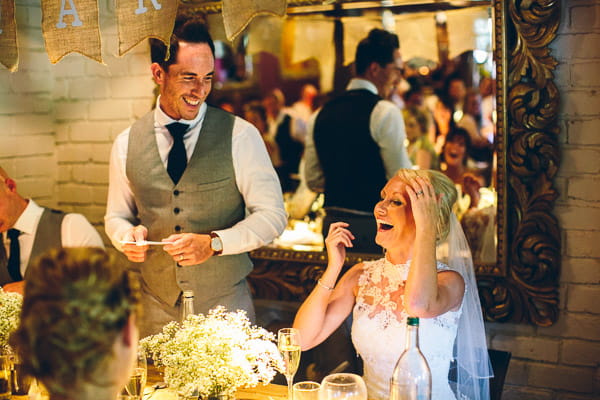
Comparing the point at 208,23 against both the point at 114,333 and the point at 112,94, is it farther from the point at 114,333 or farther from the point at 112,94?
the point at 114,333

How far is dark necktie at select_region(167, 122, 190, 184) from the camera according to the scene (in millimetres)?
2668

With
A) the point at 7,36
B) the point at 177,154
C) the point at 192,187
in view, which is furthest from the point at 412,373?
the point at 7,36

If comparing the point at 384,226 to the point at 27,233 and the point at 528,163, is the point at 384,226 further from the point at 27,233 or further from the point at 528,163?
the point at 27,233

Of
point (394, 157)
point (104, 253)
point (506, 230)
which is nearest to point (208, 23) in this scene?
point (394, 157)

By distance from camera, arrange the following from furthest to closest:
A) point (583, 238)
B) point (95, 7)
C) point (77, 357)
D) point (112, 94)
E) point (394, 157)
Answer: point (112, 94), point (394, 157), point (583, 238), point (95, 7), point (77, 357)

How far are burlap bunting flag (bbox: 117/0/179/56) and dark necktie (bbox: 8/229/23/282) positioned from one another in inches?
44.7

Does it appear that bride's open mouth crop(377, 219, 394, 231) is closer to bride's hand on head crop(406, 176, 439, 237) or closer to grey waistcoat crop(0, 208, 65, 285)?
bride's hand on head crop(406, 176, 439, 237)

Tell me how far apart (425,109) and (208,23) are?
1.12m

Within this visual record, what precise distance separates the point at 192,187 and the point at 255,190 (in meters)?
0.23

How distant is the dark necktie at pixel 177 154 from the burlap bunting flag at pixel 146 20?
0.69m

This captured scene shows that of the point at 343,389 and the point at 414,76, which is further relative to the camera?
the point at 414,76

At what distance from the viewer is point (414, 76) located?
11.1 ft

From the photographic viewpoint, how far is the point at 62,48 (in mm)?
2135

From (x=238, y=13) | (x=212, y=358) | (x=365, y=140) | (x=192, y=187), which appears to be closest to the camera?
(x=212, y=358)
